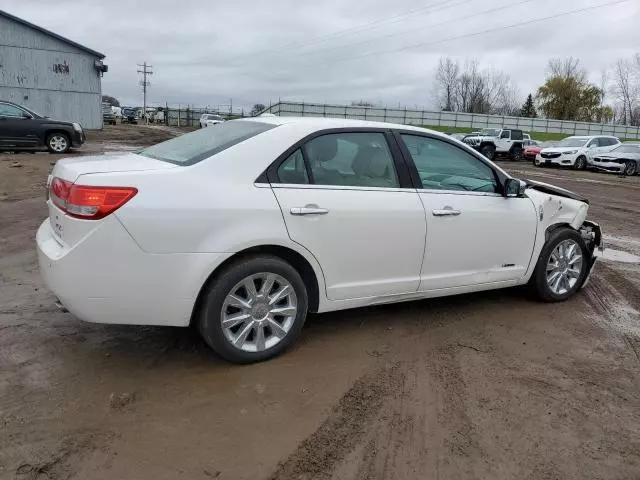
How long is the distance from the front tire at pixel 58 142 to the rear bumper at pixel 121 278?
15462 millimetres

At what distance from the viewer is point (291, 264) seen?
3645 mm

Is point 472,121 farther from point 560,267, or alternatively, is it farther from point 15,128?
point 560,267

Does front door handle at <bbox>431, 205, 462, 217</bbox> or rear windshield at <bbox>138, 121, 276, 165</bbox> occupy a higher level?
rear windshield at <bbox>138, 121, 276, 165</bbox>

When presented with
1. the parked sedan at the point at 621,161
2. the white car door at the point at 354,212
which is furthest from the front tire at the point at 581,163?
the white car door at the point at 354,212

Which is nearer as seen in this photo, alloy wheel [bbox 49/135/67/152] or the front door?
the front door

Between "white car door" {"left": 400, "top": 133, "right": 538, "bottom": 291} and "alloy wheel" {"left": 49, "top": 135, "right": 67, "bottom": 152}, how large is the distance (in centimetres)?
1577

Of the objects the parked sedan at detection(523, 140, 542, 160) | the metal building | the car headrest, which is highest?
the metal building

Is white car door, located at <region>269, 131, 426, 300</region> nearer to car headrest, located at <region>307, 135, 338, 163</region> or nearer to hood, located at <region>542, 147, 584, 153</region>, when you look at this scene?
car headrest, located at <region>307, 135, 338, 163</region>

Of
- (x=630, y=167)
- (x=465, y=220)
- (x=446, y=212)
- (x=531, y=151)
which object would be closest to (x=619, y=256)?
(x=465, y=220)

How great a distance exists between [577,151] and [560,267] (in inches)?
873

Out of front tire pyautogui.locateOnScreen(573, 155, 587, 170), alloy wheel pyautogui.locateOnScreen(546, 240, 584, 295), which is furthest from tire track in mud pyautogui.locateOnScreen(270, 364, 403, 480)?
front tire pyautogui.locateOnScreen(573, 155, 587, 170)

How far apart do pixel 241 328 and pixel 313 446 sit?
39.4 inches

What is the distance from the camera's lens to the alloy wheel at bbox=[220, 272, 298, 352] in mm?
3412

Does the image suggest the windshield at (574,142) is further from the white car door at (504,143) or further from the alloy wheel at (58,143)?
the alloy wheel at (58,143)
